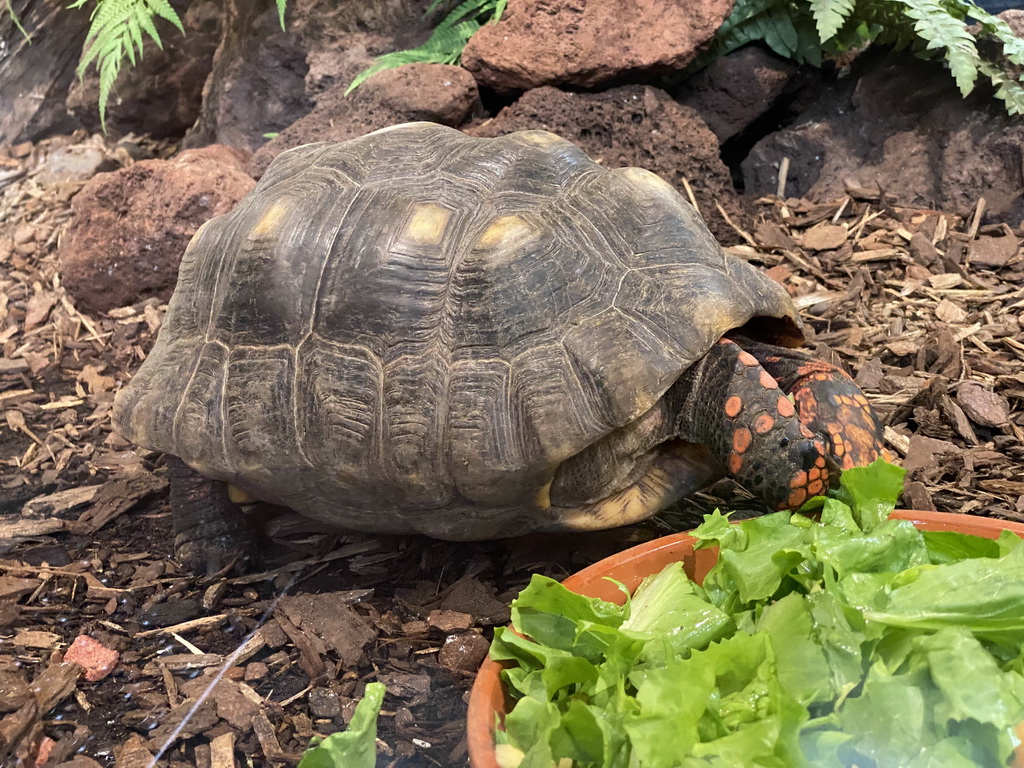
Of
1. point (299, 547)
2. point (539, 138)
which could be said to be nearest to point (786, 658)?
point (299, 547)

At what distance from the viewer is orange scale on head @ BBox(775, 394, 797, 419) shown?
2010 mm

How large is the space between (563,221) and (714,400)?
0.64 meters

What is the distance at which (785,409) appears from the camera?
6.62 ft

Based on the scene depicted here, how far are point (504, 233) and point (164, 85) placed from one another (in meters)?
2.67

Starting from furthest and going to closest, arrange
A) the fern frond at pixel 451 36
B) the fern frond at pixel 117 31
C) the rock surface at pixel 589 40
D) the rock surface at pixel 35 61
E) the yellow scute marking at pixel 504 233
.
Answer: the fern frond at pixel 451 36 → the rock surface at pixel 589 40 → the rock surface at pixel 35 61 → the fern frond at pixel 117 31 → the yellow scute marking at pixel 504 233

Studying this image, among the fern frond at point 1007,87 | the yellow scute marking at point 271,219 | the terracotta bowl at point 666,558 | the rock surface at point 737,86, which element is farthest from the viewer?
the rock surface at point 737,86

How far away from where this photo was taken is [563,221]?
2199 millimetres

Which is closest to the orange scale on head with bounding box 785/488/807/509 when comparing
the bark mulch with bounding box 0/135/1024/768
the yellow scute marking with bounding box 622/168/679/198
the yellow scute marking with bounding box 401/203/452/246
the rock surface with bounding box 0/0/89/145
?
the bark mulch with bounding box 0/135/1024/768

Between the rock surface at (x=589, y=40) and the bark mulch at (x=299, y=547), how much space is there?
0.95 meters

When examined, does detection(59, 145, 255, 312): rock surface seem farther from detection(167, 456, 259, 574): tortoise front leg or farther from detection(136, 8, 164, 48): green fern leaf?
detection(167, 456, 259, 574): tortoise front leg

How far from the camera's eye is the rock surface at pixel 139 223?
3.67 metres

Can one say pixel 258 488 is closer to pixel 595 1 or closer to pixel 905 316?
pixel 905 316

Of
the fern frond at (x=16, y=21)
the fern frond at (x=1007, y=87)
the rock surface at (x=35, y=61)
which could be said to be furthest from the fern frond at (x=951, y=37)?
the fern frond at (x=16, y=21)

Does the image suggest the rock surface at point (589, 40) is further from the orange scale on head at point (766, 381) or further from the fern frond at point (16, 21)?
the orange scale on head at point (766, 381)
